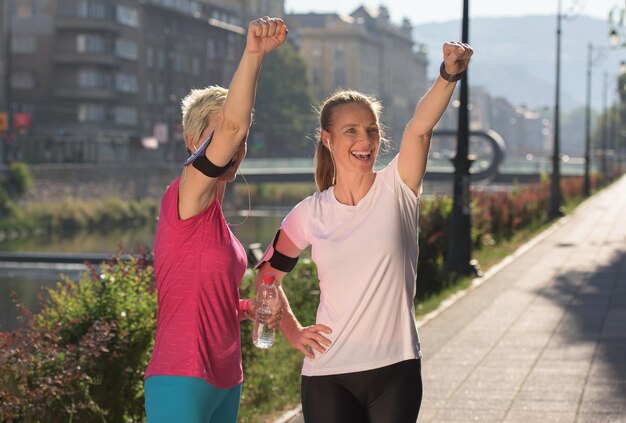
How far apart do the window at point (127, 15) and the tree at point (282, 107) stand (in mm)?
21337

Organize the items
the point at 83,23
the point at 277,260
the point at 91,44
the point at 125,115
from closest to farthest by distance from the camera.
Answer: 1. the point at 277,260
2. the point at 83,23
3. the point at 91,44
4. the point at 125,115

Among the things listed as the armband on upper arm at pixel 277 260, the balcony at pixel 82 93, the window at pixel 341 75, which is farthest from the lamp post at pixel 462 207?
the window at pixel 341 75

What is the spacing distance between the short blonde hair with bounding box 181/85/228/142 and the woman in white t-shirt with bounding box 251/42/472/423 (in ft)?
1.40

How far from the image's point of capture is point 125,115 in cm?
9638

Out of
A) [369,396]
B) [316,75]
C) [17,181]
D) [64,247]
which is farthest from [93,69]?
[369,396]

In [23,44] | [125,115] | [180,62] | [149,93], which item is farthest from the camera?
[180,62]

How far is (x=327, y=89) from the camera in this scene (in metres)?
171

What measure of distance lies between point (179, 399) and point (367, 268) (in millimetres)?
749

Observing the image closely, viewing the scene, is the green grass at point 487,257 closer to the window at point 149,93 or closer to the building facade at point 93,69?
the building facade at point 93,69

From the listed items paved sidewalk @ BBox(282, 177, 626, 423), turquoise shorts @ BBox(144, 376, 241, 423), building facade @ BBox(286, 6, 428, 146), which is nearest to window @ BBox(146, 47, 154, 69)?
building facade @ BBox(286, 6, 428, 146)

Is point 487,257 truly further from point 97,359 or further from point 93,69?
point 93,69

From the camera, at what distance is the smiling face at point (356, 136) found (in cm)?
455

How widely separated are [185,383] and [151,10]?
331ft

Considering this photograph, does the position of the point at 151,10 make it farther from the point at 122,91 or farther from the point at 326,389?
the point at 326,389
